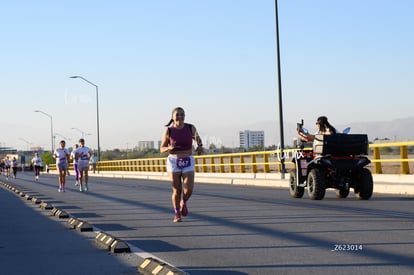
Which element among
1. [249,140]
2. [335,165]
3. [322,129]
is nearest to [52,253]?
[335,165]

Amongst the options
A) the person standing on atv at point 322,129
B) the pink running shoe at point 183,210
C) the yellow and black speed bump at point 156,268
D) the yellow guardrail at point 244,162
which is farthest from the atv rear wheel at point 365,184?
the yellow and black speed bump at point 156,268

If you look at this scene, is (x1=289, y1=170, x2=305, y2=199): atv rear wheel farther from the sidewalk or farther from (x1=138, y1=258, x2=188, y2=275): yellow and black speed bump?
(x1=138, y1=258, x2=188, y2=275): yellow and black speed bump

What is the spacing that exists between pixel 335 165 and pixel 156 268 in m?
9.82

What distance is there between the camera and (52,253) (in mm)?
8969

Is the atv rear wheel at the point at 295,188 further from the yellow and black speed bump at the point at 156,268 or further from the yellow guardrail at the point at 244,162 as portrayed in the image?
the yellow and black speed bump at the point at 156,268

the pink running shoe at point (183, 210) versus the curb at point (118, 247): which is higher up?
the pink running shoe at point (183, 210)

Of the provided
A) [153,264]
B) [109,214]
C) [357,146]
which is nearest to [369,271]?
[153,264]

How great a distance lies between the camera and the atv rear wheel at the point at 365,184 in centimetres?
1652

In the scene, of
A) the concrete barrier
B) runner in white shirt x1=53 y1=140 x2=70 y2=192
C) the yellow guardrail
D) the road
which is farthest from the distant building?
the road

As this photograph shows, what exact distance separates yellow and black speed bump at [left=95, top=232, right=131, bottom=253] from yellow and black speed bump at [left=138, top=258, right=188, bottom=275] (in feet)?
4.35

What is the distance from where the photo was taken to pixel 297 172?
17359mm

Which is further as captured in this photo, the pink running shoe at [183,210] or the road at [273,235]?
the pink running shoe at [183,210]

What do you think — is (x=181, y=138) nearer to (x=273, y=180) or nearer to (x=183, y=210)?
(x=183, y=210)

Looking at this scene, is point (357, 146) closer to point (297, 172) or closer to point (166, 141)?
point (297, 172)
